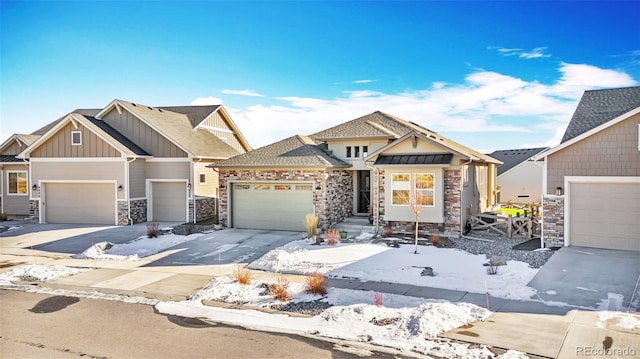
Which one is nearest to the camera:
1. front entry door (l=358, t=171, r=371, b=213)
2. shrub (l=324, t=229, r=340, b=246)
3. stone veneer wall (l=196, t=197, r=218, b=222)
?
shrub (l=324, t=229, r=340, b=246)

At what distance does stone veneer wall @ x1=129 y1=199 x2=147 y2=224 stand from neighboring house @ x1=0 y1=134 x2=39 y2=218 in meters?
7.87

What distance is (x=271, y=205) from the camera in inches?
807

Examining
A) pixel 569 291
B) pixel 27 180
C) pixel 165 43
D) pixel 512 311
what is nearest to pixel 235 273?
pixel 512 311

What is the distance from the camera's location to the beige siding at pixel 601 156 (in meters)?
14.2

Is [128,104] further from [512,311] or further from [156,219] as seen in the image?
[512,311]

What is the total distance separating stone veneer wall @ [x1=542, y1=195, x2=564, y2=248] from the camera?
607 inches

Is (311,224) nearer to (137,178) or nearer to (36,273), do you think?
(36,273)

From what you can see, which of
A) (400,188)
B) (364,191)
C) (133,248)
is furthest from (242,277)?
(364,191)

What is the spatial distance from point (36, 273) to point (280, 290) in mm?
7696

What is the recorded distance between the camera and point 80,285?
1220 centimetres

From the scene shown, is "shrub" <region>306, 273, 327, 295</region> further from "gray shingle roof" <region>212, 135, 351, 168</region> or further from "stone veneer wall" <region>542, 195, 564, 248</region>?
"stone veneer wall" <region>542, 195, 564, 248</region>

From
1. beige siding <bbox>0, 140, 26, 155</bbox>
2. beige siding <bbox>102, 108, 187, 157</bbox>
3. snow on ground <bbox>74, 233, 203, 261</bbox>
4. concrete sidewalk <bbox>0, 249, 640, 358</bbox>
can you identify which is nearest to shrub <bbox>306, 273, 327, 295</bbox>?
concrete sidewalk <bbox>0, 249, 640, 358</bbox>

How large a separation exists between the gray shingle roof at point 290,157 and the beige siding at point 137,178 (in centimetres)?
452

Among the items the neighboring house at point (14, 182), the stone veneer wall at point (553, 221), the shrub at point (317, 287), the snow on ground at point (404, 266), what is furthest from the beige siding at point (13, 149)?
the stone veneer wall at point (553, 221)
